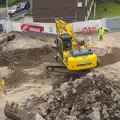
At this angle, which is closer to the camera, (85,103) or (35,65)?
(85,103)

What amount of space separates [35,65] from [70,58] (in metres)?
4.48

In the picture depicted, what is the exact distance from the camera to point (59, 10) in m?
35.4

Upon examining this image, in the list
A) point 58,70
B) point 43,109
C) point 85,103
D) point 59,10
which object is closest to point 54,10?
point 59,10

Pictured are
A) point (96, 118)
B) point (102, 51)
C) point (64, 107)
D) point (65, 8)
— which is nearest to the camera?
point (96, 118)

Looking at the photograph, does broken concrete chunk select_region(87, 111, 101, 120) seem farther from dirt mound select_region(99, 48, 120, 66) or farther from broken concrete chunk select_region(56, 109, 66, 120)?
dirt mound select_region(99, 48, 120, 66)

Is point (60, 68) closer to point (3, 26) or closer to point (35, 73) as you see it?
point (35, 73)

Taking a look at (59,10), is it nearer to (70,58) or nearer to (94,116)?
(70,58)

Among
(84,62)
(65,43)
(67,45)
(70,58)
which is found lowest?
(84,62)

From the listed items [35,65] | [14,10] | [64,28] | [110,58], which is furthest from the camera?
[14,10]

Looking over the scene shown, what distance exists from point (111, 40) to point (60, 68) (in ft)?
28.5

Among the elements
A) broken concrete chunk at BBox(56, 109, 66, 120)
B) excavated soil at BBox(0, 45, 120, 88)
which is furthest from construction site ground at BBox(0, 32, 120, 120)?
broken concrete chunk at BBox(56, 109, 66, 120)

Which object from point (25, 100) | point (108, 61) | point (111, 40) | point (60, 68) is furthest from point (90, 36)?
point (25, 100)

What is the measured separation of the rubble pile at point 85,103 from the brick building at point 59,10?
19.3 metres

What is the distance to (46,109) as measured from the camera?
1570 centimetres
